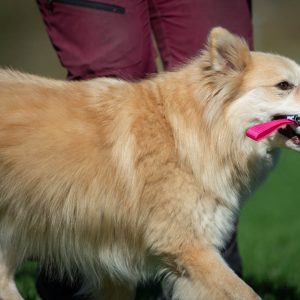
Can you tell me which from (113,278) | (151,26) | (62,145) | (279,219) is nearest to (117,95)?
(62,145)

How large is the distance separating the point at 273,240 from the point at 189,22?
3.31 meters

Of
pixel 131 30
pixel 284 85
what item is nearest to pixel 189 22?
pixel 131 30

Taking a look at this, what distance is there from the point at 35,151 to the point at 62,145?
A: 0.14 meters

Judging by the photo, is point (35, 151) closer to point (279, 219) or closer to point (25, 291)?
point (25, 291)

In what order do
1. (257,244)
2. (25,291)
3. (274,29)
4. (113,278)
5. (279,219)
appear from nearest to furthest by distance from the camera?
(113,278), (25,291), (257,244), (279,219), (274,29)

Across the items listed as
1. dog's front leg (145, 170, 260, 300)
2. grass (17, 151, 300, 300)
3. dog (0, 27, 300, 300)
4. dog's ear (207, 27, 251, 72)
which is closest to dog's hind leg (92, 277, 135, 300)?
dog (0, 27, 300, 300)

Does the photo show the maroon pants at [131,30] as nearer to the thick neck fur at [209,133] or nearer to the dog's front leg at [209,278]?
the thick neck fur at [209,133]

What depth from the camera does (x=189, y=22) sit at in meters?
3.80

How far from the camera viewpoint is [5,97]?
11.0ft

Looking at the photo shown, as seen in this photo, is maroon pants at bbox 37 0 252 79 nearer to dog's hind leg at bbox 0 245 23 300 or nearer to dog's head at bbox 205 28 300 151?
dog's head at bbox 205 28 300 151

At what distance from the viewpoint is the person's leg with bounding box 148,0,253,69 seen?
3.79m

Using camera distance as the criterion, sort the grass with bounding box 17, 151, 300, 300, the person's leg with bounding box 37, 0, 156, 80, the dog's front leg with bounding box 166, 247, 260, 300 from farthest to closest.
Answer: the grass with bounding box 17, 151, 300, 300
the person's leg with bounding box 37, 0, 156, 80
the dog's front leg with bounding box 166, 247, 260, 300

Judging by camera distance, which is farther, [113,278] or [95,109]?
[113,278]

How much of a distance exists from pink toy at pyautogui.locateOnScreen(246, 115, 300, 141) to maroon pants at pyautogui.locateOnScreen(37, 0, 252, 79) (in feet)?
2.44
